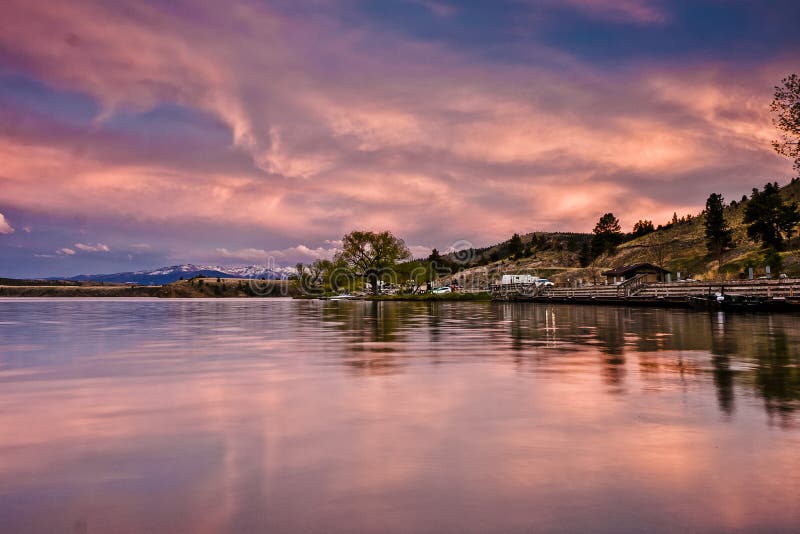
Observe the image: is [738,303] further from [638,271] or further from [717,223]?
[717,223]

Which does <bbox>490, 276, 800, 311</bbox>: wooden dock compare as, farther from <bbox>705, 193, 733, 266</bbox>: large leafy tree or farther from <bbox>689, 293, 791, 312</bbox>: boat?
<bbox>705, 193, 733, 266</bbox>: large leafy tree

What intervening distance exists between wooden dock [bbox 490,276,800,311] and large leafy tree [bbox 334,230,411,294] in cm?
3893

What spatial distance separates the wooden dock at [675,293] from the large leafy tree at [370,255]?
3893cm

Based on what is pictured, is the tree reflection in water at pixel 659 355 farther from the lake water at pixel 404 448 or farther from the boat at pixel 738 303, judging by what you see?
the boat at pixel 738 303

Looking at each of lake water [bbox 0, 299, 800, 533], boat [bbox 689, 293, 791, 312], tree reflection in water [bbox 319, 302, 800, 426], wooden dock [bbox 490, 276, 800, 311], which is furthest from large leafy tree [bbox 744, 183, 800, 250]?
lake water [bbox 0, 299, 800, 533]

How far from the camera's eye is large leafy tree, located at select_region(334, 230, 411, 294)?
147500 millimetres

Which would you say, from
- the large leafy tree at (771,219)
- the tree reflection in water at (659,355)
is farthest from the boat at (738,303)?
the large leafy tree at (771,219)

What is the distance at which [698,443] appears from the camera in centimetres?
785

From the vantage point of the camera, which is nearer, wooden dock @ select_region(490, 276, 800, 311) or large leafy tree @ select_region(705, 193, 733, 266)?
wooden dock @ select_region(490, 276, 800, 311)

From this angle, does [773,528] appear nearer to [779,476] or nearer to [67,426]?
[779,476]

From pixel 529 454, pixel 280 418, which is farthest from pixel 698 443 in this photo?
pixel 280 418

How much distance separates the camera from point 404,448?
25.4 feet

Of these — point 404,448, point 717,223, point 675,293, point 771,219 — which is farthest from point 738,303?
point 717,223

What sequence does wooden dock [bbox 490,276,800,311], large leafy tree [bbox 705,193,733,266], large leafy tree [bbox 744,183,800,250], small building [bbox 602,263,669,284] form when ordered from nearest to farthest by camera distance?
1. wooden dock [bbox 490,276,800,311]
2. large leafy tree [bbox 744,183,800,250]
3. small building [bbox 602,263,669,284]
4. large leafy tree [bbox 705,193,733,266]
